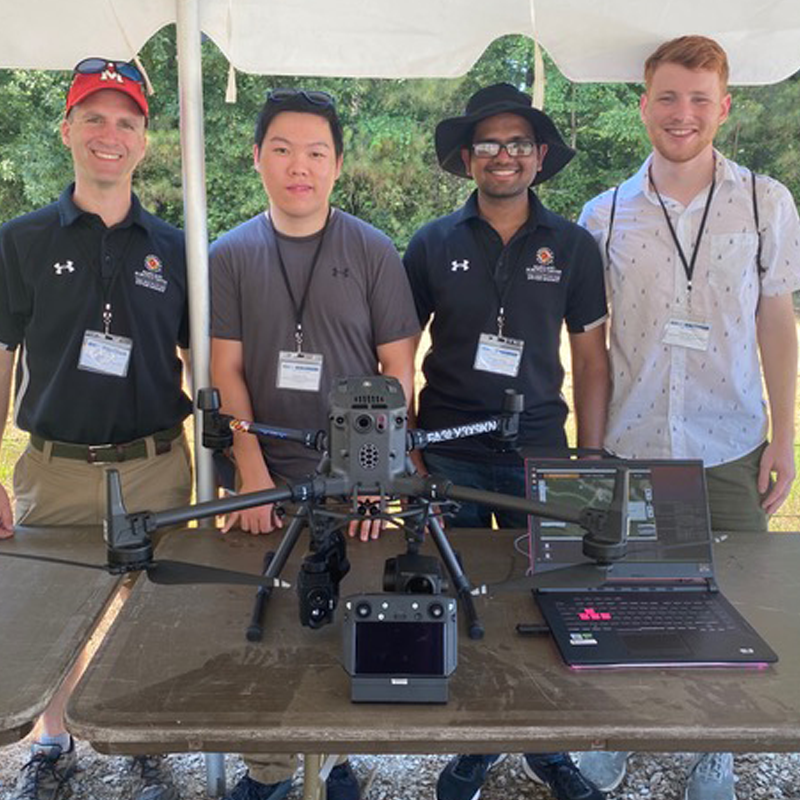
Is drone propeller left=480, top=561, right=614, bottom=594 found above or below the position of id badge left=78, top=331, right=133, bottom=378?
below

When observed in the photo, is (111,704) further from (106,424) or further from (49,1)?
(49,1)

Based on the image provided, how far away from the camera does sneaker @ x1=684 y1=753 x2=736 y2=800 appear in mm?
2457

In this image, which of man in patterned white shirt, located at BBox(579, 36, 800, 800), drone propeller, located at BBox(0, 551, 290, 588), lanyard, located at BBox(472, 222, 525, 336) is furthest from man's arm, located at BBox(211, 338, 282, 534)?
man in patterned white shirt, located at BBox(579, 36, 800, 800)

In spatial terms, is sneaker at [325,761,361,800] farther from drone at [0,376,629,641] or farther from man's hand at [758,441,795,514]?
man's hand at [758,441,795,514]

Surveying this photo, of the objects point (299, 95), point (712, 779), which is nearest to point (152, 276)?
point (299, 95)

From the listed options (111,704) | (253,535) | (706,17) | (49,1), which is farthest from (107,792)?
(706,17)

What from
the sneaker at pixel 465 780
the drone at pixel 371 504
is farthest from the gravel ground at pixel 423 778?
the drone at pixel 371 504

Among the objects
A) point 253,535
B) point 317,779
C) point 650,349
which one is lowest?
point 317,779

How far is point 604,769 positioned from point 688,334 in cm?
142

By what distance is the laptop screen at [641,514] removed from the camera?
1839mm

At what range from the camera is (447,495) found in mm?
1417

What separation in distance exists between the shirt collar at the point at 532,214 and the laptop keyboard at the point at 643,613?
1186 millimetres

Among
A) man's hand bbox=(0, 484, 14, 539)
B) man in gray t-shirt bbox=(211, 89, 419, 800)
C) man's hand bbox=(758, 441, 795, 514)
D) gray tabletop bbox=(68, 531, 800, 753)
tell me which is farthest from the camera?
man's hand bbox=(758, 441, 795, 514)

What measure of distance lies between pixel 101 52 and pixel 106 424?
45.3 inches
